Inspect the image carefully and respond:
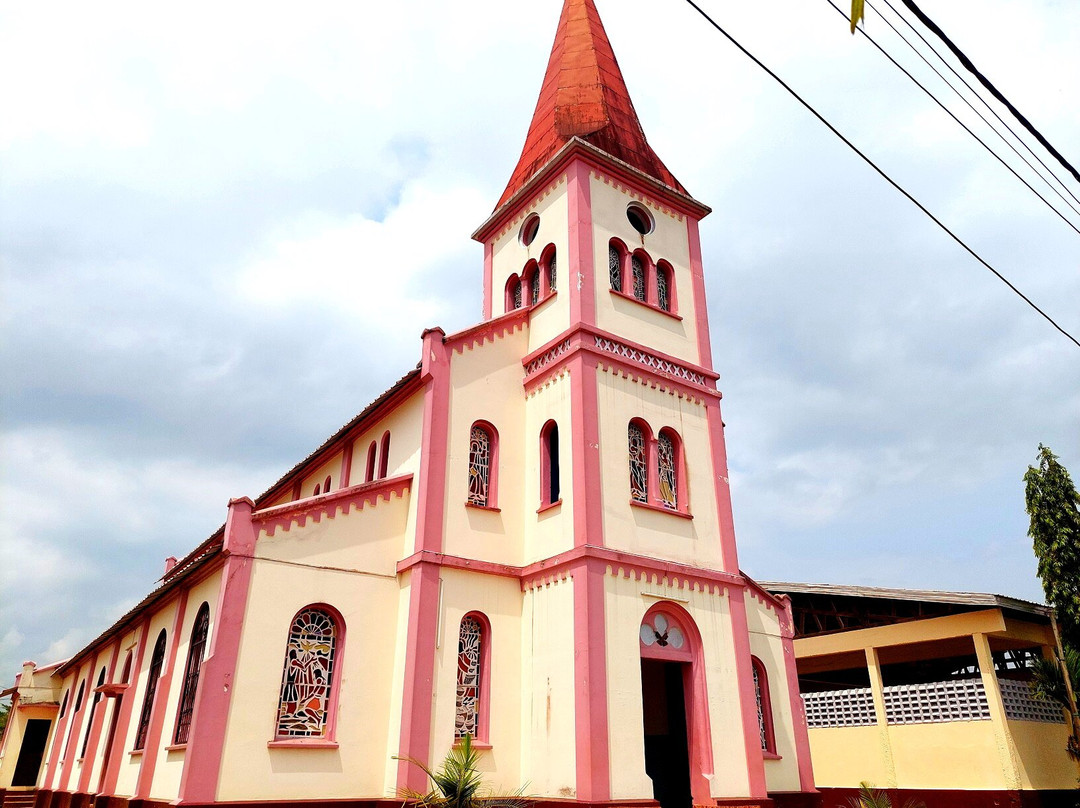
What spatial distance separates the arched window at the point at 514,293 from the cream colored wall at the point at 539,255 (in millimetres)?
104

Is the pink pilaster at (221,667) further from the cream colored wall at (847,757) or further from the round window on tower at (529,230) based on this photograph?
the cream colored wall at (847,757)

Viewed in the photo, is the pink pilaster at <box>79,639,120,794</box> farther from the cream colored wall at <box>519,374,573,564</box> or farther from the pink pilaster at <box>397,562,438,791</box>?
the cream colored wall at <box>519,374,573,564</box>

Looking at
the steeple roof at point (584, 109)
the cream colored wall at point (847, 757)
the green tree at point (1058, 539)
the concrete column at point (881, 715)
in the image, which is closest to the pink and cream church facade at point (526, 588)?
the steeple roof at point (584, 109)

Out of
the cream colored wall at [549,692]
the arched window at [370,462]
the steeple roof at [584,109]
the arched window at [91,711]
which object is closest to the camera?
the cream colored wall at [549,692]

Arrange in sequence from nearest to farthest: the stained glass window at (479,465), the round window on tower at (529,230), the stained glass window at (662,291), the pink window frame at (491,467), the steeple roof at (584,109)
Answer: the pink window frame at (491,467) → the stained glass window at (479,465) → the stained glass window at (662,291) → the round window on tower at (529,230) → the steeple roof at (584,109)

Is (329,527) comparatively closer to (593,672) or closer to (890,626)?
(593,672)

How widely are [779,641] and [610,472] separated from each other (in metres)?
6.25

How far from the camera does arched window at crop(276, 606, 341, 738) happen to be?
12.5 meters

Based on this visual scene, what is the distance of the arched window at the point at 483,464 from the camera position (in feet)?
49.1

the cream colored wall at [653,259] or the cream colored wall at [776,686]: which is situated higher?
the cream colored wall at [653,259]

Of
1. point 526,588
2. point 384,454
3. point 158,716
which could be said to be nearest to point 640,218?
point 384,454

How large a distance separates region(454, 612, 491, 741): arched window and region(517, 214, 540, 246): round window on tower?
8415 millimetres

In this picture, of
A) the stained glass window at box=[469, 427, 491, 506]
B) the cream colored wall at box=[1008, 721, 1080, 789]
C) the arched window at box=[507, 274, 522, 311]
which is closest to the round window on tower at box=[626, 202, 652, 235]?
the arched window at box=[507, 274, 522, 311]

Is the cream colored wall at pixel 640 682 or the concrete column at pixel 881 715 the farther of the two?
the concrete column at pixel 881 715
